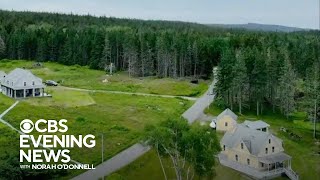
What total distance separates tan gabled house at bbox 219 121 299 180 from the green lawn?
35.7ft

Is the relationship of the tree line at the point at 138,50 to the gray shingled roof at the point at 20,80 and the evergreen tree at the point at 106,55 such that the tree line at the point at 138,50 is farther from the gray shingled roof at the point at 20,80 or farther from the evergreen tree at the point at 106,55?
the gray shingled roof at the point at 20,80

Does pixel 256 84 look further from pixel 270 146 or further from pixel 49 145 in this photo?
pixel 49 145

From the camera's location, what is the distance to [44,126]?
55.9 metres

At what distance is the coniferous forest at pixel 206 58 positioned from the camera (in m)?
68.1

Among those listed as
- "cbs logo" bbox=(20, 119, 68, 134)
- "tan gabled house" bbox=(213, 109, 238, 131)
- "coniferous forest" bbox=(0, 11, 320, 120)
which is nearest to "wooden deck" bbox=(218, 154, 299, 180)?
"tan gabled house" bbox=(213, 109, 238, 131)

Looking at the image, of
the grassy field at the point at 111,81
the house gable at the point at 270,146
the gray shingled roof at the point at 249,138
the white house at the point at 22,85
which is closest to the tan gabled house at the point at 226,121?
the gray shingled roof at the point at 249,138

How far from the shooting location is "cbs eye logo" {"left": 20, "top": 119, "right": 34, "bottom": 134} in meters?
53.0

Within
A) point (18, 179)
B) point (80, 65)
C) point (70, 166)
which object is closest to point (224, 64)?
point (70, 166)

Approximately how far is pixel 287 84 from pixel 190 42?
122 ft

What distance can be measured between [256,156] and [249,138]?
8.87 ft

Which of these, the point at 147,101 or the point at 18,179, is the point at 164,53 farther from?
the point at 18,179

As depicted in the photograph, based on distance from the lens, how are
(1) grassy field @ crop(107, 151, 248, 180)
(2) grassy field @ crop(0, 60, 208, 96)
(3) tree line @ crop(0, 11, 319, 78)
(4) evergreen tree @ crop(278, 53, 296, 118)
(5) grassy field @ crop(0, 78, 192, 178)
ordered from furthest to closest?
(3) tree line @ crop(0, 11, 319, 78), (2) grassy field @ crop(0, 60, 208, 96), (4) evergreen tree @ crop(278, 53, 296, 118), (5) grassy field @ crop(0, 78, 192, 178), (1) grassy field @ crop(107, 151, 248, 180)

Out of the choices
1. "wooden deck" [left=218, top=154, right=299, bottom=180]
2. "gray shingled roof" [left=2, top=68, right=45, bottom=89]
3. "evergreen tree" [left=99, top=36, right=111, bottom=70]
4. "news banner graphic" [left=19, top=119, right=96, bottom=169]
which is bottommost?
"wooden deck" [left=218, top=154, right=299, bottom=180]

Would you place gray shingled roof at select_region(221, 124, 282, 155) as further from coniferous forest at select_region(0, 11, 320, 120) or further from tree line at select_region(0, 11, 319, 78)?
tree line at select_region(0, 11, 319, 78)
